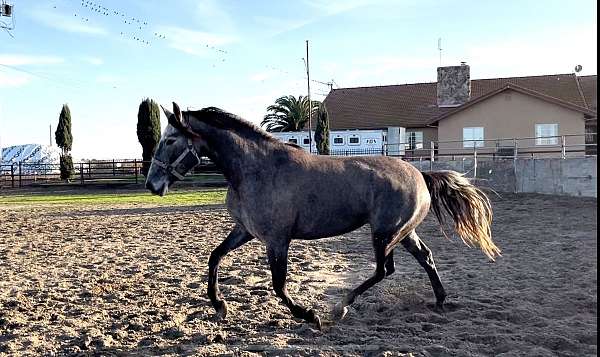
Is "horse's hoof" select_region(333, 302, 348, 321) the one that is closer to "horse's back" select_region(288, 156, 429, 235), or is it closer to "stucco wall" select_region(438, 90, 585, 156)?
"horse's back" select_region(288, 156, 429, 235)

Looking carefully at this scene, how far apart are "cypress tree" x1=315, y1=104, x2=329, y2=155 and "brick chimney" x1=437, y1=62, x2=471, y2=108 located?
6.67 meters

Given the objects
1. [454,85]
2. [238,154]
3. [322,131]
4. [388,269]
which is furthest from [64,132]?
[388,269]

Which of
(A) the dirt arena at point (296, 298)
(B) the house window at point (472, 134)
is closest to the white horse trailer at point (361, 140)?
(B) the house window at point (472, 134)

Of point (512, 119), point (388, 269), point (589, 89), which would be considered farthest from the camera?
point (589, 89)

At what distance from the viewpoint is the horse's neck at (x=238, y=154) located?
4.59 m

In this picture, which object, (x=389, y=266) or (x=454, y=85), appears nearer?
(x=389, y=266)

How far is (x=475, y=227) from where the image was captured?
5.41m

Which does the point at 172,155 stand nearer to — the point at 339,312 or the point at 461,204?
the point at 339,312

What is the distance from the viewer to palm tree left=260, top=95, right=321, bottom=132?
174ft

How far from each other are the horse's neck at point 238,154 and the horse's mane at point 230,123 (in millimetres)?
51

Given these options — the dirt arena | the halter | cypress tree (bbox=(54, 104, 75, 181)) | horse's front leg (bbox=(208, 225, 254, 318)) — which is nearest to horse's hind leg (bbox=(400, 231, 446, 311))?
the dirt arena

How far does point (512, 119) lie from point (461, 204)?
22029 mm

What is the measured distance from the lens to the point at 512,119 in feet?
84.4

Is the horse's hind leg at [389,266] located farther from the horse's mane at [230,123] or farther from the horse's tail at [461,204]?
the horse's mane at [230,123]
